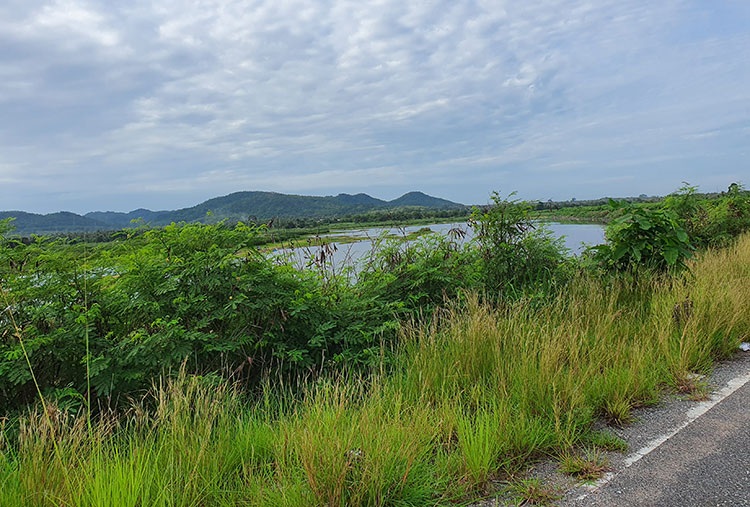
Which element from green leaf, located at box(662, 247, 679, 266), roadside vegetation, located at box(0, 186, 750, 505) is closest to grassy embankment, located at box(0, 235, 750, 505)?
roadside vegetation, located at box(0, 186, 750, 505)

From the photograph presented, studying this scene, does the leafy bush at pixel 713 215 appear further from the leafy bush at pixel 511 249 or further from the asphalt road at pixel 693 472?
the asphalt road at pixel 693 472

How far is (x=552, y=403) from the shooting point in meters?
3.38

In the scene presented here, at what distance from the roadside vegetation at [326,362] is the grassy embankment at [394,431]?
2cm

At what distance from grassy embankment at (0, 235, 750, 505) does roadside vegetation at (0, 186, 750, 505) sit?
0.05 feet

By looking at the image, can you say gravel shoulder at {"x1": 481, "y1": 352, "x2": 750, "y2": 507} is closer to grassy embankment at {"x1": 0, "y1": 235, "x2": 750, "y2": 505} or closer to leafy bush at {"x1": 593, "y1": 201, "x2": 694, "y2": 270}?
grassy embankment at {"x1": 0, "y1": 235, "x2": 750, "y2": 505}

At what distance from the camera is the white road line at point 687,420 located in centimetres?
270

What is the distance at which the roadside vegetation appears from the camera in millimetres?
2598

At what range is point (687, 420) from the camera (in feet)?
11.2

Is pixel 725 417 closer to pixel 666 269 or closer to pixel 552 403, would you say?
pixel 552 403

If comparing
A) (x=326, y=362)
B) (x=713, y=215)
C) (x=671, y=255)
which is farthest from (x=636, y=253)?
(x=713, y=215)

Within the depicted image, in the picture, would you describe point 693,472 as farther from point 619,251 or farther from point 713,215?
point 713,215

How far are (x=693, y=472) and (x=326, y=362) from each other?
3.36 metres

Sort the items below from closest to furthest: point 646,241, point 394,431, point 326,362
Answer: point 394,431
point 326,362
point 646,241

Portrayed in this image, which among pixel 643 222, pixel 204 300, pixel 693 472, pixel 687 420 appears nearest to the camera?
pixel 693 472
